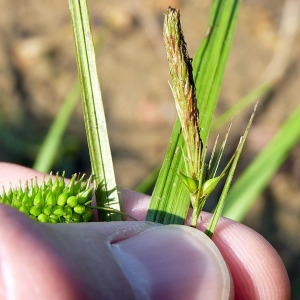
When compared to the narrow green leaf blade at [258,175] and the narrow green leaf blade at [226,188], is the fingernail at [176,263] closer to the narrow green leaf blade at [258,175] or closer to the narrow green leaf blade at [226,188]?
the narrow green leaf blade at [226,188]

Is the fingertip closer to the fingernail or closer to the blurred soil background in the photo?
the fingernail

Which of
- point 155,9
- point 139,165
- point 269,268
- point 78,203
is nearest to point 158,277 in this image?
point 78,203

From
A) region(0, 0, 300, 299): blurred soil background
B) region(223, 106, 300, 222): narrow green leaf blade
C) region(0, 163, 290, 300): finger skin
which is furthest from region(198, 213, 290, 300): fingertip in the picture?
region(0, 0, 300, 299): blurred soil background

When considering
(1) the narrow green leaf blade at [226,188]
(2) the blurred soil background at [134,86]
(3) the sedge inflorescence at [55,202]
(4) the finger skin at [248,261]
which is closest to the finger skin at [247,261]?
(4) the finger skin at [248,261]

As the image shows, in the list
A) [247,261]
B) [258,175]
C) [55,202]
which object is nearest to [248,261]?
[247,261]

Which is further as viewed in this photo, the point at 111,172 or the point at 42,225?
the point at 111,172

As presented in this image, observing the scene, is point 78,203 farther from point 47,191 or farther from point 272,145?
point 272,145
